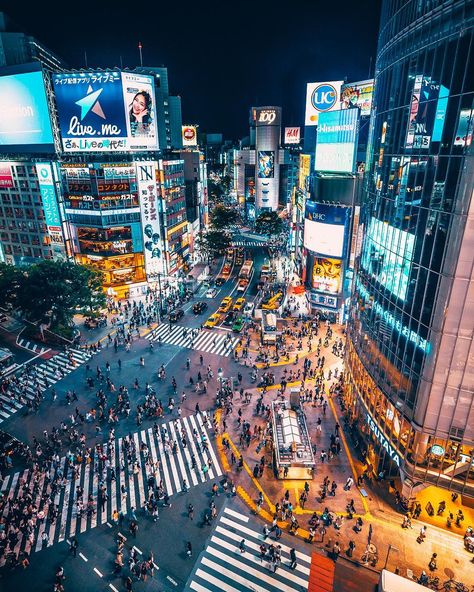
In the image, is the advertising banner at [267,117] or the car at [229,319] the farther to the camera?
the advertising banner at [267,117]

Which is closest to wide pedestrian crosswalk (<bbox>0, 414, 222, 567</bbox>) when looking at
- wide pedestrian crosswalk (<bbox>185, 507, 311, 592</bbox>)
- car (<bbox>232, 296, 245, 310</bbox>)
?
wide pedestrian crosswalk (<bbox>185, 507, 311, 592</bbox>)

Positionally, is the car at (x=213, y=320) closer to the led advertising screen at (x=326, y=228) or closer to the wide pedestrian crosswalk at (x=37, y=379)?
the wide pedestrian crosswalk at (x=37, y=379)

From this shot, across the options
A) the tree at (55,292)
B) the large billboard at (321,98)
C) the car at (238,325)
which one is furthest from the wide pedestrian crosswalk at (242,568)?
the large billboard at (321,98)

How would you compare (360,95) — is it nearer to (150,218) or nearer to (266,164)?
(150,218)

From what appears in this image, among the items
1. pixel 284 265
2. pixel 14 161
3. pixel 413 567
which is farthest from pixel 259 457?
pixel 14 161

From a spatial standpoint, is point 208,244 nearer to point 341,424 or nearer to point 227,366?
point 227,366

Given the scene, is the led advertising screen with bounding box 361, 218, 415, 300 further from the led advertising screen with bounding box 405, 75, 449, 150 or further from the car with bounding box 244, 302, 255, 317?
the car with bounding box 244, 302, 255, 317
